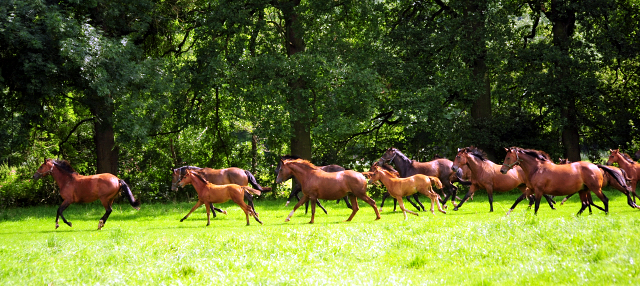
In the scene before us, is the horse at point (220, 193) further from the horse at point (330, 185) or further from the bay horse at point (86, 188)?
the bay horse at point (86, 188)

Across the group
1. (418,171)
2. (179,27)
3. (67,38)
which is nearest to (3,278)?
(67,38)

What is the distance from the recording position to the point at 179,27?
30.2m

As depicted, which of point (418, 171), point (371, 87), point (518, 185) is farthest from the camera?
point (371, 87)

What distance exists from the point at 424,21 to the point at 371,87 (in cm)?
589

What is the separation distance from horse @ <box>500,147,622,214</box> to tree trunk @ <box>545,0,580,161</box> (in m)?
12.8

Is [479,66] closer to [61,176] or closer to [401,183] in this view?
[401,183]

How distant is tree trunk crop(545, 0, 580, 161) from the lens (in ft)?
93.7

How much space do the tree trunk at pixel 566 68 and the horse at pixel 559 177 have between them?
41.9 feet

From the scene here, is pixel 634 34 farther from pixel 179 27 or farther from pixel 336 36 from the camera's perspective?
pixel 179 27

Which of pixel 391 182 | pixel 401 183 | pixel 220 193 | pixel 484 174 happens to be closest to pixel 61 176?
pixel 220 193

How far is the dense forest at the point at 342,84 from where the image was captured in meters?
27.0

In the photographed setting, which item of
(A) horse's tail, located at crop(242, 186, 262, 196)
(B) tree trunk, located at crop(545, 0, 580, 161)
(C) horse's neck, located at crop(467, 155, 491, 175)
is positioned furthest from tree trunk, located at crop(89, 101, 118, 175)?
(B) tree trunk, located at crop(545, 0, 580, 161)

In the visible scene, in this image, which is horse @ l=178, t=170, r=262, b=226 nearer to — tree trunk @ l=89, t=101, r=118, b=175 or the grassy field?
the grassy field

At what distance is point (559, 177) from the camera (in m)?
16.1
